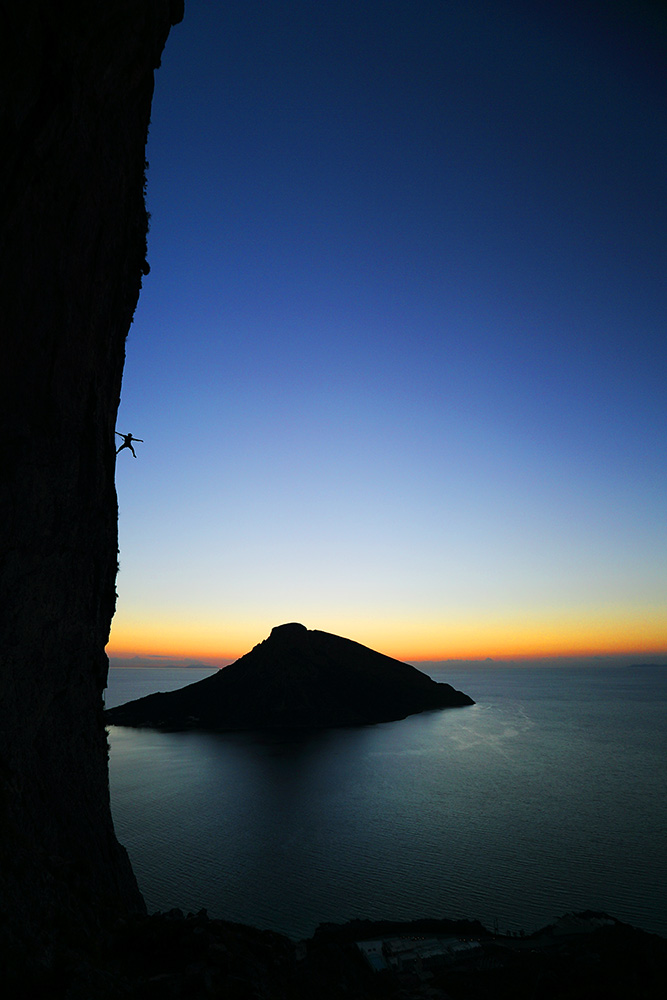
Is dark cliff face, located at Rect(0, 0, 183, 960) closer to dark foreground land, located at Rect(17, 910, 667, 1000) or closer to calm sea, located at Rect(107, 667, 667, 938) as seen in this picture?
dark foreground land, located at Rect(17, 910, 667, 1000)

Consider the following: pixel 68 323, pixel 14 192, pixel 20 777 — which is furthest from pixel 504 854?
pixel 14 192

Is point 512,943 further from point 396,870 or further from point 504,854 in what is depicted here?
point 504,854

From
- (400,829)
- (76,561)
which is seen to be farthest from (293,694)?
(76,561)

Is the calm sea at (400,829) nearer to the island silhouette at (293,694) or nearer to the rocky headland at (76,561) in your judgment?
the rocky headland at (76,561)

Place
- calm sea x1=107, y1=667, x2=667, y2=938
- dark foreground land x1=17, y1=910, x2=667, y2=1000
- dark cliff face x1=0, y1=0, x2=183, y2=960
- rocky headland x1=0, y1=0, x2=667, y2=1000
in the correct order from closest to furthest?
rocky headland x1=0, y1=0, x2=667, y2=1000, dark cliff face x1=0, y1=0, x2=183, y2=960, dark foreground land x1=17, y1=910, x2=667, y2=1000, calm sea x1=107, y1=667, x2=667, y2=938

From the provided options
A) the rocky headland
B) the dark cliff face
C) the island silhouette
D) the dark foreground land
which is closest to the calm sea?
the dark foreground land

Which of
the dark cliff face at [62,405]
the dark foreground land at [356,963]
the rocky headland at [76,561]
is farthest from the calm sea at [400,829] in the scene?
the dark cliff face at [62,405]
